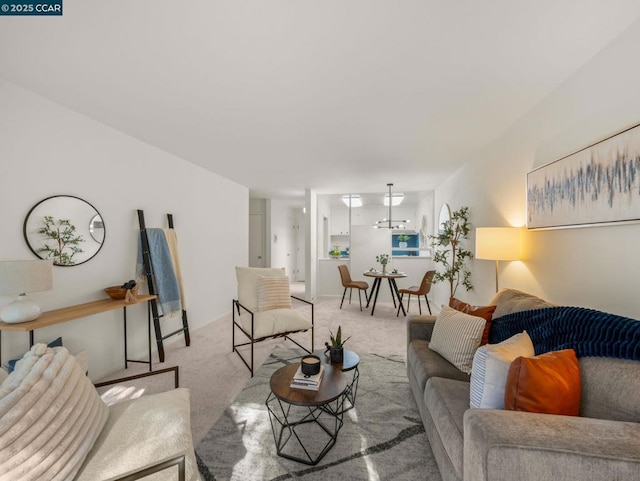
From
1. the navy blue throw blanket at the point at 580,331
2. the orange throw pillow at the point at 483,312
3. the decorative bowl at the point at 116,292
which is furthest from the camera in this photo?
the decorative bowl at the point at 116,292

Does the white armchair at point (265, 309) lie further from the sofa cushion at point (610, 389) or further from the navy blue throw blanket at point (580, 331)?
the sofa cushion at point (610, 389)

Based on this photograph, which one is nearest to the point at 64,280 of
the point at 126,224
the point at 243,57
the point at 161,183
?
the point at 126,224

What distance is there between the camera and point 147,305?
10.8ft

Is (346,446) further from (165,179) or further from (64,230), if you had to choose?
(165,179)

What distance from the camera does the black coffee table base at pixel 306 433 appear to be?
1.71 metres

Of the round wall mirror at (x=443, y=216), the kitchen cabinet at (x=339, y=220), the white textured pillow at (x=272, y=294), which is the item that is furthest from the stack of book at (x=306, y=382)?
→ the kitchen cabinet at (x=339, y=220)

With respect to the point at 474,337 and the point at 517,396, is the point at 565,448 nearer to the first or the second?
the point at 517,396

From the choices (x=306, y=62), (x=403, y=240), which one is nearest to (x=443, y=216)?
(x=403, y=240)

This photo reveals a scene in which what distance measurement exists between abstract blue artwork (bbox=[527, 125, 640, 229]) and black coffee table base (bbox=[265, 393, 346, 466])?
1.90 m

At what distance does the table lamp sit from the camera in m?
1.78

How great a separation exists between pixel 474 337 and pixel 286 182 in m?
4.32

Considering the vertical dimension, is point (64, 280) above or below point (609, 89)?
below

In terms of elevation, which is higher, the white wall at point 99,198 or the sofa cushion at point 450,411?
the white wall at point 99,198

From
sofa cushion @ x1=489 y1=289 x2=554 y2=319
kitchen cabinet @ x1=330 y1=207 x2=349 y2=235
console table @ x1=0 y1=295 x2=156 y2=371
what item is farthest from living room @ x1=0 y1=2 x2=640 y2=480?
kitchen cabinet @ x1=330 y1=207 x2=349 y2=235
